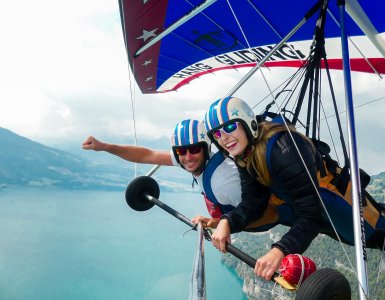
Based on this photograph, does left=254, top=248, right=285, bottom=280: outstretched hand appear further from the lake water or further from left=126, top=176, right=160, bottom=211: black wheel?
the lake water

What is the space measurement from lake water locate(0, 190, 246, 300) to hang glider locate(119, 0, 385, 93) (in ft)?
226

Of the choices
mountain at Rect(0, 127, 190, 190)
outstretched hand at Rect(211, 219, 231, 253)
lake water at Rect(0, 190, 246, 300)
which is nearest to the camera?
outstretched hand at Rect(211, 219, 231, 253)

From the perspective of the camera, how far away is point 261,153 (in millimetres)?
1387

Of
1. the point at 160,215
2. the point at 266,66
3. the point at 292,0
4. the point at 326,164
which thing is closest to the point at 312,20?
the point at 292,0

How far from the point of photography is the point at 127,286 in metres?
82.6

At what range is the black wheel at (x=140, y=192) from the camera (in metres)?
2.87

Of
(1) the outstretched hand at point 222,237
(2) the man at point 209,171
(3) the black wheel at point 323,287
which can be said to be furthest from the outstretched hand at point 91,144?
(3) the black wheel at point 323,287

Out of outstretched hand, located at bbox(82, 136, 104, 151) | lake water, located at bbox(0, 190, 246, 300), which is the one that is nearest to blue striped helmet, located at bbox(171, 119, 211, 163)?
outstretched hand, located at bbox(82, 136, 104, 151)

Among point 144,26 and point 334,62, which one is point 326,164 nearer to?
point 144,26

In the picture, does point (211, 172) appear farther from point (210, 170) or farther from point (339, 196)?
point (339, 196)

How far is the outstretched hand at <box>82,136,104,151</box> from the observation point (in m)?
2.29

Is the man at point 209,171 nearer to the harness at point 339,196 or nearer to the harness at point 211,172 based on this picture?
the harness at point 211,172

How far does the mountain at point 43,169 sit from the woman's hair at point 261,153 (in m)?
119

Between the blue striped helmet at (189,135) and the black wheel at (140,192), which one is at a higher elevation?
the blue striped helmet at (189,135)
